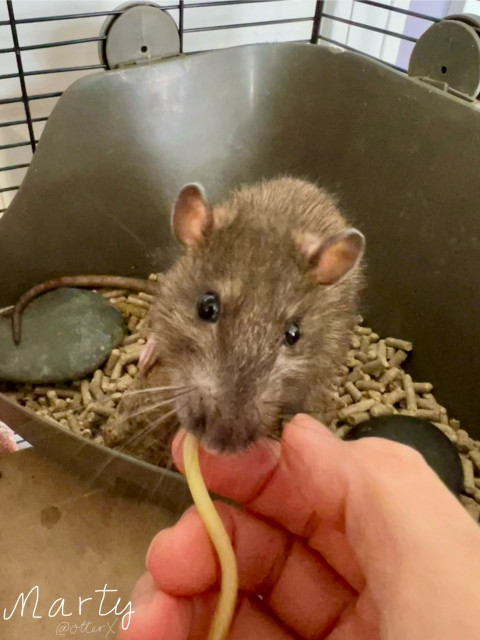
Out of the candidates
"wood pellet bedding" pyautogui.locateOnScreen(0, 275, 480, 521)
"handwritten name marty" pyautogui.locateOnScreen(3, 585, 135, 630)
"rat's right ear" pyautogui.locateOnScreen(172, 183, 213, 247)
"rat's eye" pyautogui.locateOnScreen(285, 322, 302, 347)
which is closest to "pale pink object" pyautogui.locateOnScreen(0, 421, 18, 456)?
"wood pellet bedding" pyautogui.locateOnScreen(0, 275, 480, 521)

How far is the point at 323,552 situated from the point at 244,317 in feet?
1.11

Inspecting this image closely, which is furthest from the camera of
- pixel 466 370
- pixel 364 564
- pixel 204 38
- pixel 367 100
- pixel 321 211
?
pixel 204 38

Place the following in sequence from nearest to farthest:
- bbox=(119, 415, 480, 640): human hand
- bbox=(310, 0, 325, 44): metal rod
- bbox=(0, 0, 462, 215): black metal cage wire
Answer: bbox=(119, 415, 480, 640): human hand
bbox=(0, 0, 462, 215): black metal cage wire
bbox=(310, 0, 325, 44): metal rod

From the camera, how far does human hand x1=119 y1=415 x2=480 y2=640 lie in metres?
A: 0.59

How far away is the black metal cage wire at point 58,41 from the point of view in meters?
1.67

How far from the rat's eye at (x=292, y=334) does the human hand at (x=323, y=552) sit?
0.54ft

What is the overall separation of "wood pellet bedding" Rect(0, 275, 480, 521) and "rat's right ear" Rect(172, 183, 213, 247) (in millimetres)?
523

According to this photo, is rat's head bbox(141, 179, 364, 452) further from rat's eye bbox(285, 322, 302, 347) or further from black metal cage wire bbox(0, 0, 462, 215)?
black metal cage wire bbox(0, 0, 462, 215)

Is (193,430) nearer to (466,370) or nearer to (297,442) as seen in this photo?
(297,442)

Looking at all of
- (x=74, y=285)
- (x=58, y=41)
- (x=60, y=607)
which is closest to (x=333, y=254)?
(x=60, y=607)

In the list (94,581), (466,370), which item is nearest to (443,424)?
(466,370)

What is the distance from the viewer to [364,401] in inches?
65.0

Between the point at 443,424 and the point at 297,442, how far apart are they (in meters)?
0.94

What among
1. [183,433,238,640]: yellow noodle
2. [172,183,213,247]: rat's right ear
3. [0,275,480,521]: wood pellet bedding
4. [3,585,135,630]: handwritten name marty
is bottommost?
[0,275,480,521]: wood pellet bedding
